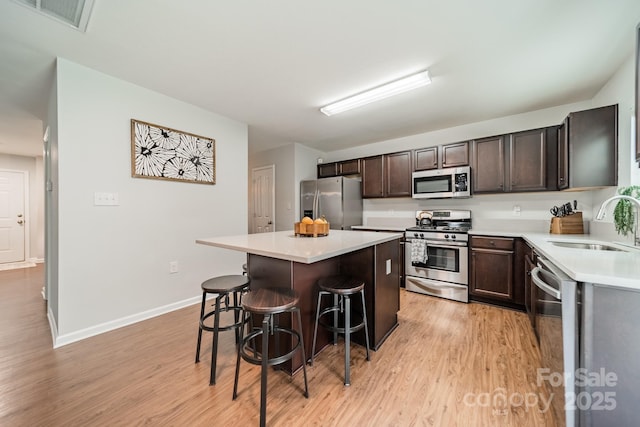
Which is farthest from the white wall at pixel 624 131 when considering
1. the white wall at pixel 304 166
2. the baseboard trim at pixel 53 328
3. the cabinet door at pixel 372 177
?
the baseboard trim at pixel 53 328

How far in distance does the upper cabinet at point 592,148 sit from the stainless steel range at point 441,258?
118 cm

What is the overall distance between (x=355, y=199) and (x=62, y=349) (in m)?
3.97

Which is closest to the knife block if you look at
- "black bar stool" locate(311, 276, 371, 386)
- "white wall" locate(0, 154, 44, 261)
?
"black bar stool" locate(311, 276, 371, 386)

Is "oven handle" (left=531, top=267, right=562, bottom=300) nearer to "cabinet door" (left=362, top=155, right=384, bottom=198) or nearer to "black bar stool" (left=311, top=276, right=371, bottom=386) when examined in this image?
"black bar stool" (left=311, top=276, right=371, bottom=386)

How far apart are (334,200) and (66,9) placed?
346 cm

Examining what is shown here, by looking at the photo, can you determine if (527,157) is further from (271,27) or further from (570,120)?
(271,27)

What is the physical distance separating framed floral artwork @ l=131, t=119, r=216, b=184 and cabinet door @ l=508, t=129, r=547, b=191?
387cm

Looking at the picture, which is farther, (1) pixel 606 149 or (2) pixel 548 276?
(1) pixel 606 149

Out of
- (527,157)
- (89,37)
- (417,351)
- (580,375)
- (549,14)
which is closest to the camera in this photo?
(580,375)

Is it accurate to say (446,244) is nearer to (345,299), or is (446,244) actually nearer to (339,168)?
(345,299)

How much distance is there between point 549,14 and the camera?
1.60 metres

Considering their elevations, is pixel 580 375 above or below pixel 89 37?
below

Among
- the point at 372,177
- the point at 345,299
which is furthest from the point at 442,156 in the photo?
the point at 345,299

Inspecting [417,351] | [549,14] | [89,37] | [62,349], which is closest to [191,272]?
[62,349]
